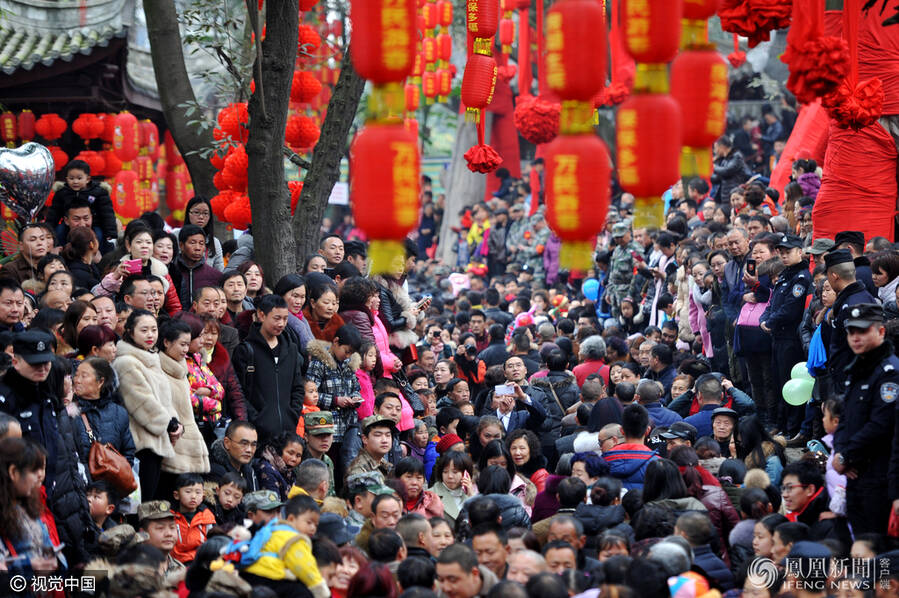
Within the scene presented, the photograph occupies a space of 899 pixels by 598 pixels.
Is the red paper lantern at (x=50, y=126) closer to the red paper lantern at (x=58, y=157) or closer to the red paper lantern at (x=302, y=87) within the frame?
the red paper lantern at (x=58, y=157)

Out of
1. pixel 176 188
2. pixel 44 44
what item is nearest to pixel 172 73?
pixel 44 44

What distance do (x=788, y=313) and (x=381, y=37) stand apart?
5651 mm

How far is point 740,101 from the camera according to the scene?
76.0ft

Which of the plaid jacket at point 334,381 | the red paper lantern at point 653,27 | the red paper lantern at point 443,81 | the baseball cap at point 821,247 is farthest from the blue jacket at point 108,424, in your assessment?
the red paper lantern at point 443,81

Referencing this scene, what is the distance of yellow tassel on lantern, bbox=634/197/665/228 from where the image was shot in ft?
17.9

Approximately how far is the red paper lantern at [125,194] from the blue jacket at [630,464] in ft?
32.0

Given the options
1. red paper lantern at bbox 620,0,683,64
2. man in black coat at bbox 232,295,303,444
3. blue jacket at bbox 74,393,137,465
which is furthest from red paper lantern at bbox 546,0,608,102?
man in black coat at bbox 232,295,303,444

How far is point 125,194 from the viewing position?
16.0 metres

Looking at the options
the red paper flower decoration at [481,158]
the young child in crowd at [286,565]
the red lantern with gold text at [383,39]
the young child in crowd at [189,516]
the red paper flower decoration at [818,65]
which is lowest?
the young child in crowd at [189,516]

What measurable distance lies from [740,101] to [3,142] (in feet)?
45.1

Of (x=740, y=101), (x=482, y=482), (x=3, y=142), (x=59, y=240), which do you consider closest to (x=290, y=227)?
(x=59, y=240)

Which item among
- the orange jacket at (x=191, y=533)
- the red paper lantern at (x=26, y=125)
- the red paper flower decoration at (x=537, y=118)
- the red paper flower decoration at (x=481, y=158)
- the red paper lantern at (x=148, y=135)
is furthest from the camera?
the red paper lantern at (x=148, y=135)

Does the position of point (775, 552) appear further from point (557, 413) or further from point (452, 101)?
point (452, 101)

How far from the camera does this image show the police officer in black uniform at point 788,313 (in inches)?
390
